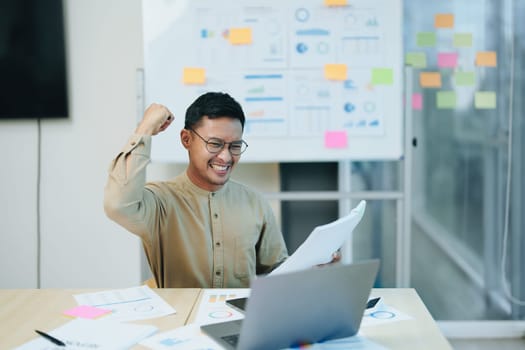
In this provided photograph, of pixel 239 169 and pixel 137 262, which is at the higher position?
pixel 239 169

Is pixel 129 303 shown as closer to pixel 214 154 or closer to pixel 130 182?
pixel 130 182

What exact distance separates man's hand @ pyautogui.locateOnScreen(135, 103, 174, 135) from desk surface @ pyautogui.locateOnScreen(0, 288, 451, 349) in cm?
45

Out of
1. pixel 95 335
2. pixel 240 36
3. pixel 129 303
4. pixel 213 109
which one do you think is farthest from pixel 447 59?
pixel 95 335

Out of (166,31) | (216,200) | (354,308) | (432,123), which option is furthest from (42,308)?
(432,123)

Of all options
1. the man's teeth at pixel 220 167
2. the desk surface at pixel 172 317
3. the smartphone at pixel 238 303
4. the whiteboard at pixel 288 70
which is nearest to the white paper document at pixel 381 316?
the desk surface at pixel 172 317

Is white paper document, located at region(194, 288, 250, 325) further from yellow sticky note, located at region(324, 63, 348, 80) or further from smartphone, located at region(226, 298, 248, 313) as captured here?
yellow sticky note, located at region(324, 63, 348, 80)

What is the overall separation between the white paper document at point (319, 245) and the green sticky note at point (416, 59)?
163 cm

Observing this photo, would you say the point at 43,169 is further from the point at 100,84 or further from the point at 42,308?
the point at 42,308

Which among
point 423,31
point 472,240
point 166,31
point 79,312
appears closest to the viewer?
point 79,312

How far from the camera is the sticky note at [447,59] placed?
2.85 m

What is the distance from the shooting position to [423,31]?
285 cm

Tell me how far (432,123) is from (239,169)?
981 mm

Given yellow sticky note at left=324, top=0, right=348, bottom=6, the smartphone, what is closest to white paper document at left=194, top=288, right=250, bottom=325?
the smartphone

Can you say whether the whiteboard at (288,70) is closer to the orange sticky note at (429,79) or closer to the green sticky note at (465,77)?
the orange sticky note at (429,79)
